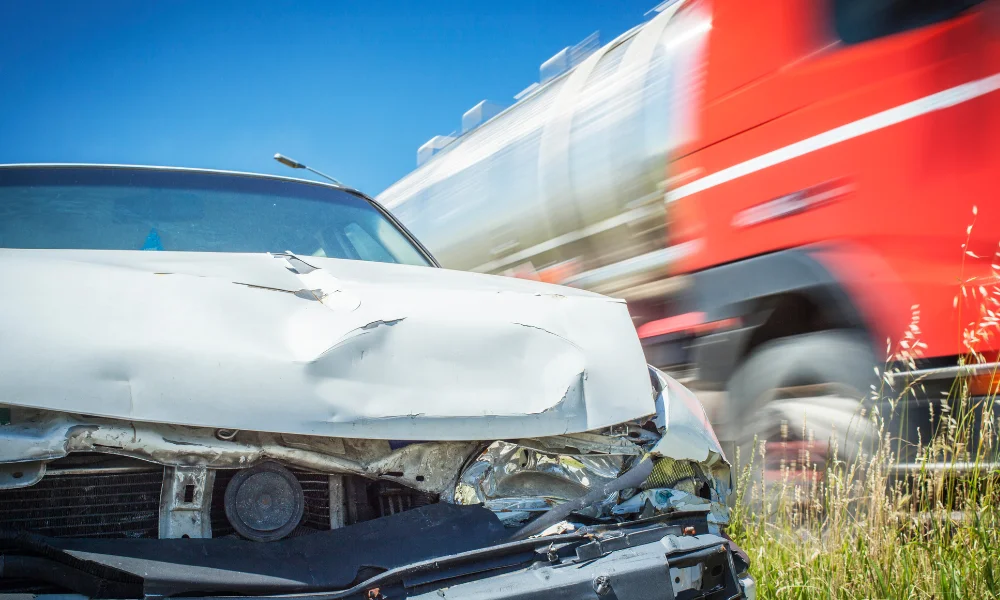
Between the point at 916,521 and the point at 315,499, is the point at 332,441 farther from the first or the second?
the point at 916,521

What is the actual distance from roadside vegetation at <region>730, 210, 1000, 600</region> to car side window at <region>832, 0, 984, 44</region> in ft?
3.32

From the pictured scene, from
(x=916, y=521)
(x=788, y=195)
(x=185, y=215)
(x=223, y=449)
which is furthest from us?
(x=788, y=195)

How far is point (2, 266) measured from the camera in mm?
1811

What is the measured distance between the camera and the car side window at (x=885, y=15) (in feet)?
9.54

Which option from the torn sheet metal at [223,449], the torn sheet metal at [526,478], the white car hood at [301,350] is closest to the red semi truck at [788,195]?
the white car hood at [301,350]

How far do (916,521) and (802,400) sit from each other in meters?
0.89

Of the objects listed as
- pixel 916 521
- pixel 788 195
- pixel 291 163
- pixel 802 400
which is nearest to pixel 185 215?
pixel 291 163

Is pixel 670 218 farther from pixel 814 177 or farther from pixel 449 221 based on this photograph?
pixel 449 221

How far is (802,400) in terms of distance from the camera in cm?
349

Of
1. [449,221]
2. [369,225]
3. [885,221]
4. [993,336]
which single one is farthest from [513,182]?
[993,336]

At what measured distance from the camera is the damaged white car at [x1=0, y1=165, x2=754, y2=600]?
1626mm

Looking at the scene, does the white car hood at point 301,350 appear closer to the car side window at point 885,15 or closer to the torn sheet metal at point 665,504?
the torn sheet metal at point 665,504

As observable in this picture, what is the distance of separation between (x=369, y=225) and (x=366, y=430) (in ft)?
6.15

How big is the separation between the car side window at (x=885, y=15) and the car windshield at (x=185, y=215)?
2.15 m
